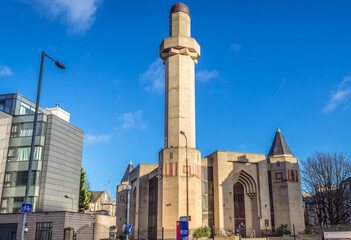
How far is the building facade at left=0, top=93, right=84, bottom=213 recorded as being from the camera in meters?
42.1

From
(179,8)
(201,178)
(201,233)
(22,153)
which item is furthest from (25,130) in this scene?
(179,8)

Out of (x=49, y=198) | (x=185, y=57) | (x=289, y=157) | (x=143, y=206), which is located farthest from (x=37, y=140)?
(x=289, y=157)

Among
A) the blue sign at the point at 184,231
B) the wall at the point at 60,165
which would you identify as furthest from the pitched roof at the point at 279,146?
the blue sign at the point at 184,231

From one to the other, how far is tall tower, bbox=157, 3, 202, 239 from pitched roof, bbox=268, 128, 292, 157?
15.1 metres

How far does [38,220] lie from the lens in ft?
110

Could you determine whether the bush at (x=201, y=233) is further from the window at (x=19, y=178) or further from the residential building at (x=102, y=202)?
the residential building at (x=102, y=202)

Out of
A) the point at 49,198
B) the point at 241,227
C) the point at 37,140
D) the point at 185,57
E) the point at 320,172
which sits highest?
the point at 185,57

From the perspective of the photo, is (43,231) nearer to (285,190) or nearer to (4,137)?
(4,137)

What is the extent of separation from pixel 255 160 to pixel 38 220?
30.1m

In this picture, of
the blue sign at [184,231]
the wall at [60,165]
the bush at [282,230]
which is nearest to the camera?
the blue sign at [184,231]

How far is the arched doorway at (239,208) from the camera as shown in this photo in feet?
155

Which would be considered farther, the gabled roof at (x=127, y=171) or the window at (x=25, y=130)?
the gabled roof at (x=127, y=171)

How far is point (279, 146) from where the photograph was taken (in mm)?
52188

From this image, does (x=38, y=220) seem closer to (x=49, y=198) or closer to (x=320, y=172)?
(x=49, y=198)
